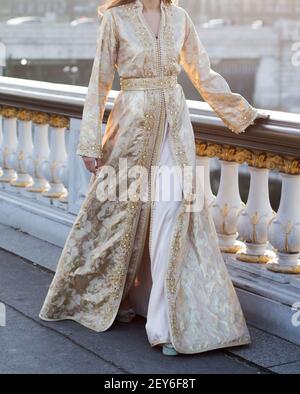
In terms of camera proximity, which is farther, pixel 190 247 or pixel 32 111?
pixel 32 111

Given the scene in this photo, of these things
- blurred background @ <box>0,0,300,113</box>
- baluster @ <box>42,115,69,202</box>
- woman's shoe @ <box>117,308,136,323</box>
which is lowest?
blurred background @ <box>0,0,300,113</box>

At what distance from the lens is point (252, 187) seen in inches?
195

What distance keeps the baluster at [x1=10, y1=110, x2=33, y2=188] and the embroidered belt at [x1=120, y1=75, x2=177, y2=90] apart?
2.13 m

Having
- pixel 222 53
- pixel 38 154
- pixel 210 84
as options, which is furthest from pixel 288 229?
pixel 222 53

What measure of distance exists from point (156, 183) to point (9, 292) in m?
1.23

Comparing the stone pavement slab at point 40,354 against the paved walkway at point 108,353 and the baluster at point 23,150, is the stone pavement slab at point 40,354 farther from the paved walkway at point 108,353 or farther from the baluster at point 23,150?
the baluster at point 23,150

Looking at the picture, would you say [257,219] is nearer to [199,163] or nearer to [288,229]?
[288,229]

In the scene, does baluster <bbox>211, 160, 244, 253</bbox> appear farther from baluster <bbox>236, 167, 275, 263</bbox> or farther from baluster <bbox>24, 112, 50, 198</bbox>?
baluster <bbox>24, 112, 50, 198</bbox>

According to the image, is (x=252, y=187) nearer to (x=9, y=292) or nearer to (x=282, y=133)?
(x=282, y=133)

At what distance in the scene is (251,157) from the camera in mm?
4898

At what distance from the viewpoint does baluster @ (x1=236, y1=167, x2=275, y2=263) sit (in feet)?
Answer: 16.2

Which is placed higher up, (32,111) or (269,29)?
(32,111)

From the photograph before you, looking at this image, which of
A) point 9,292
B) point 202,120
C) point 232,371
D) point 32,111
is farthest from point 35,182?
point 232,371

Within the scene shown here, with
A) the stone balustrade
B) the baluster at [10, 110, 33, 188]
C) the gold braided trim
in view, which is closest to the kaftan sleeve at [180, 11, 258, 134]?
the stone balustrade
